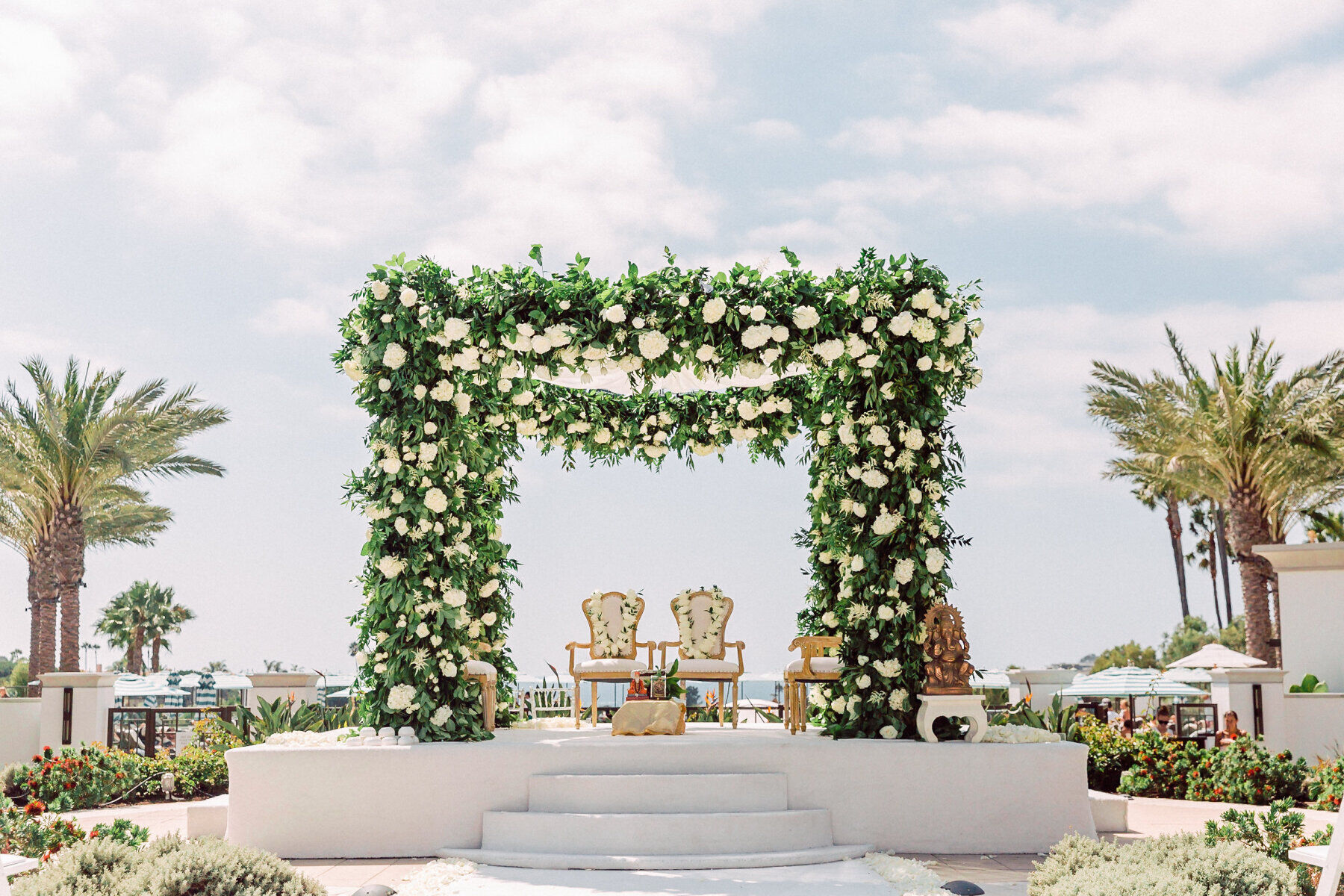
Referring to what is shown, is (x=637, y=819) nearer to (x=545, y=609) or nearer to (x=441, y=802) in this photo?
(x=441, y=802)

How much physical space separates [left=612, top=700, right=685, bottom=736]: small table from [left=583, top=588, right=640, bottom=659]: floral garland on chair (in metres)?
1.64

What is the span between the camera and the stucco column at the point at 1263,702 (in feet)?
41.0

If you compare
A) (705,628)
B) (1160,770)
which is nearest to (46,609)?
(705,628)

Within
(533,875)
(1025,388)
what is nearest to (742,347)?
(533,875)

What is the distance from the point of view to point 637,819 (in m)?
6.89

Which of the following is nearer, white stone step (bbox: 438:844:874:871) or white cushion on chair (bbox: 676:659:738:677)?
white stone step (bbox: 438:844:874:871)

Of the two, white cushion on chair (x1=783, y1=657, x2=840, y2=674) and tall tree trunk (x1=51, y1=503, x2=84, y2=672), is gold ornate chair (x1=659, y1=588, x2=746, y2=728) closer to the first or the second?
white cushion on chair (x1=783, y1=657, x2=840, y2=674)

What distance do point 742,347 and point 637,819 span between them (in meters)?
3.30

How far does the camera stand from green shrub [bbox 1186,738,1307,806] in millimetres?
10570

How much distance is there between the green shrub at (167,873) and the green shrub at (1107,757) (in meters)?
8.82

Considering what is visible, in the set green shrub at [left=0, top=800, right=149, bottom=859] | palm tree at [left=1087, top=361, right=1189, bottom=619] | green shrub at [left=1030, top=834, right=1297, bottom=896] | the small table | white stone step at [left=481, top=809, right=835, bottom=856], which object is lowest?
white stone step at [left=481, top=809, right=835, bottom=856]

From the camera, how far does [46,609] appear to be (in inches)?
727

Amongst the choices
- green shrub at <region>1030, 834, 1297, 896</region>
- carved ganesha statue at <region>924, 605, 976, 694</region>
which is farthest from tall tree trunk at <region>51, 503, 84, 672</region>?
green shrub at <region>1030, 834, 1297, 896</region>

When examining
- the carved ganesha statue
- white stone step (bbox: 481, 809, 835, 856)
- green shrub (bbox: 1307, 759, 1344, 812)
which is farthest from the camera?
green shrub (bbox: 1307, 759, 1344, 812)
